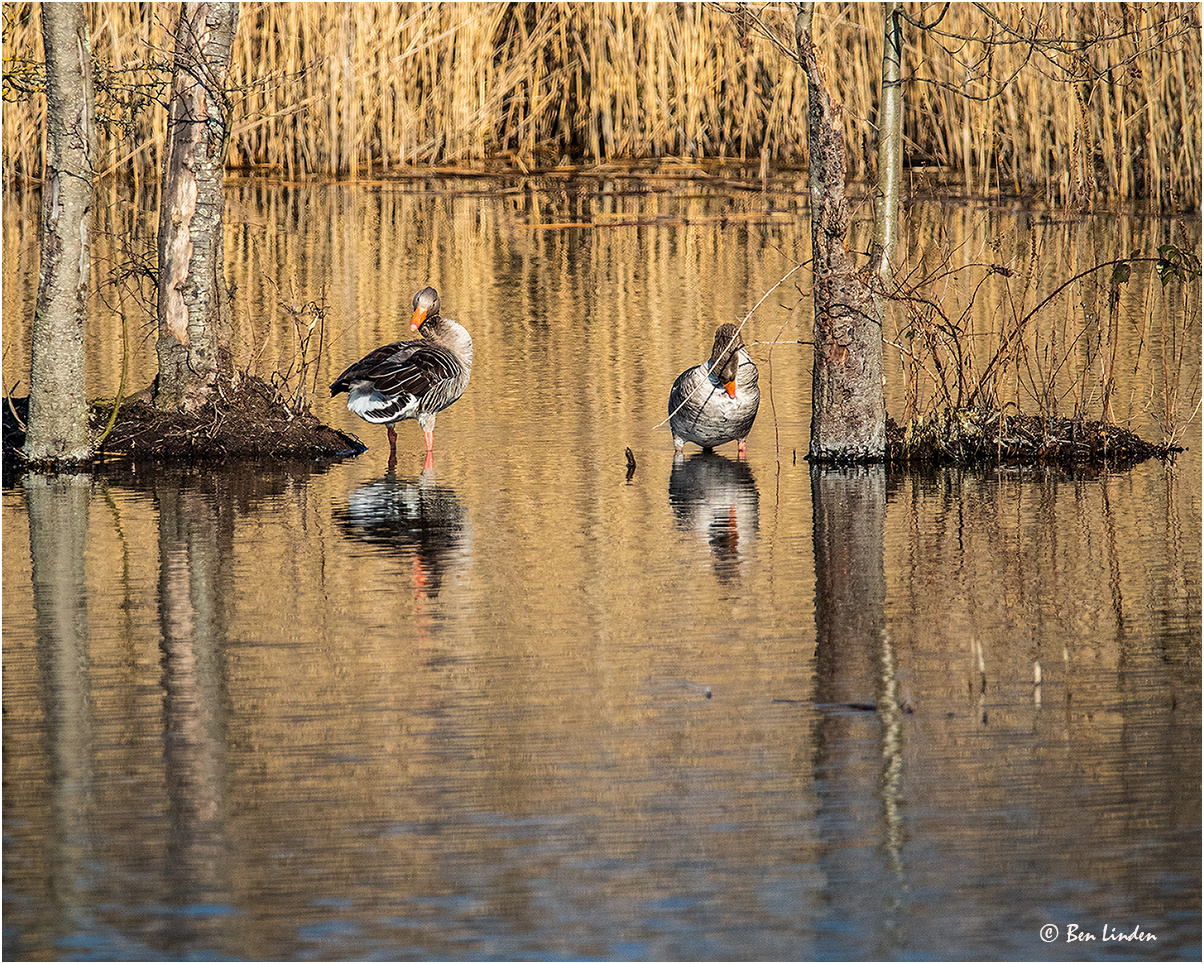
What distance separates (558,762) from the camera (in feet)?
19.9

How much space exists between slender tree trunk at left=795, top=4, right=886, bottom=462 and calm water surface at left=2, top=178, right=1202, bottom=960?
385mm

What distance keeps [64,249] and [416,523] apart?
3177mm

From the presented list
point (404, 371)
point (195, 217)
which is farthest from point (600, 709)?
point (195, 217)

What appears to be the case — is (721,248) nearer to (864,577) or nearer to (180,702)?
(864,577)

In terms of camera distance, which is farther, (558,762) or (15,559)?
(15,559)

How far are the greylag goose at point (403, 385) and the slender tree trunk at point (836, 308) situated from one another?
8.90 feet

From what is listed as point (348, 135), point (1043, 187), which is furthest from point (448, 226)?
point (1043, 187)

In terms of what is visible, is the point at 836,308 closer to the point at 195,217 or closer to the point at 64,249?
the point at 195,217

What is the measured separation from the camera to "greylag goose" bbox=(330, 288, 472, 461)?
12055mm

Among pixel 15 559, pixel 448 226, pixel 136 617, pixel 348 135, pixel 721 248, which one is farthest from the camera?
pixel 348 135

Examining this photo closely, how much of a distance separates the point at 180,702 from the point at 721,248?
58.1 feet

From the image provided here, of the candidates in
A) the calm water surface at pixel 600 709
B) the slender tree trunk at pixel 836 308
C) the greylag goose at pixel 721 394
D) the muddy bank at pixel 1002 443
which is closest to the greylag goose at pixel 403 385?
the calm water surface at pixel 600 709

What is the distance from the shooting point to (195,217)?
11.9 metres

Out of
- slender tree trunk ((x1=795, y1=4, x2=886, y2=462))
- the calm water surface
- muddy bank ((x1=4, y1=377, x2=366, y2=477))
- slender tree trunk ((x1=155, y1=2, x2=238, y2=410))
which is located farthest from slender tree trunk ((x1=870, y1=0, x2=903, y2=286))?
slender tree trunk ((x1=155, y1=2, x2=238, y2=410))
